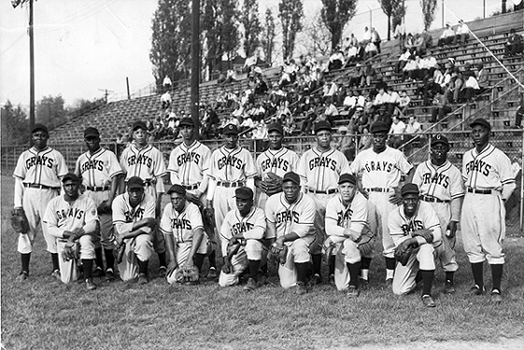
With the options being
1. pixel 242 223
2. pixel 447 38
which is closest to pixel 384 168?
pixel 242 223

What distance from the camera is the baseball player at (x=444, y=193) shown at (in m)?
6.05

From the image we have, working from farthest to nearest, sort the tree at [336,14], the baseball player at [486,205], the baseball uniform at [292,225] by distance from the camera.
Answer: the tree at [336,14]
the baseball uniform at [292,225]
the baseball player at [486,205]

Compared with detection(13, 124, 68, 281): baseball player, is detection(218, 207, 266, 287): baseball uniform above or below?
below

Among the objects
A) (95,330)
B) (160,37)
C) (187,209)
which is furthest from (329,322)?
(160,37)

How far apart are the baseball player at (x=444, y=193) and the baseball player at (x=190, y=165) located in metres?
3.00

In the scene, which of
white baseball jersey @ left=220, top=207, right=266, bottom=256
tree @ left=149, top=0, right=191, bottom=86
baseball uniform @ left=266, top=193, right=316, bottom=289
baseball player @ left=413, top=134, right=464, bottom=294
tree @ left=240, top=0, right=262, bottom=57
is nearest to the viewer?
baseball player @ left=413, top=134, right=464, bottom=294

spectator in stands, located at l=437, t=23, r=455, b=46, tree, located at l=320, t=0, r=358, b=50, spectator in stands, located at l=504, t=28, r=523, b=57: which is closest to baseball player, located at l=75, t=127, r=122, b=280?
spectator in stands, located at l=504, t=28, r=523, b=57

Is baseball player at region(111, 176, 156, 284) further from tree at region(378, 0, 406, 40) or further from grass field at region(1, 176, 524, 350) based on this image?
tree at region(378, 0, 406, 40)

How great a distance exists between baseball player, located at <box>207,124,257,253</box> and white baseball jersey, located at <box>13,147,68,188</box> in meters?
2.13

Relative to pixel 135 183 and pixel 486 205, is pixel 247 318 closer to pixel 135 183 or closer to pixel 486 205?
pixel 135 183

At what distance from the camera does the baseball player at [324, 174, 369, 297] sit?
5945mm

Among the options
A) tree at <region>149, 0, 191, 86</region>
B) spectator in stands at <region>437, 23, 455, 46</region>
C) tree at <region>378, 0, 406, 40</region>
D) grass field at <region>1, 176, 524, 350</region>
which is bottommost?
grass field at <region>1, 176, 524, 350</region>

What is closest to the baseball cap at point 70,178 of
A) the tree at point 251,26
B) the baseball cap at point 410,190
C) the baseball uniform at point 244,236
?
the baseball uniform at point 244,236

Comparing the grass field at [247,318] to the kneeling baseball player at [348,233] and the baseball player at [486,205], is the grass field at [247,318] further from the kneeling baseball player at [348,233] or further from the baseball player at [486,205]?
the baseball player at [486,205]
